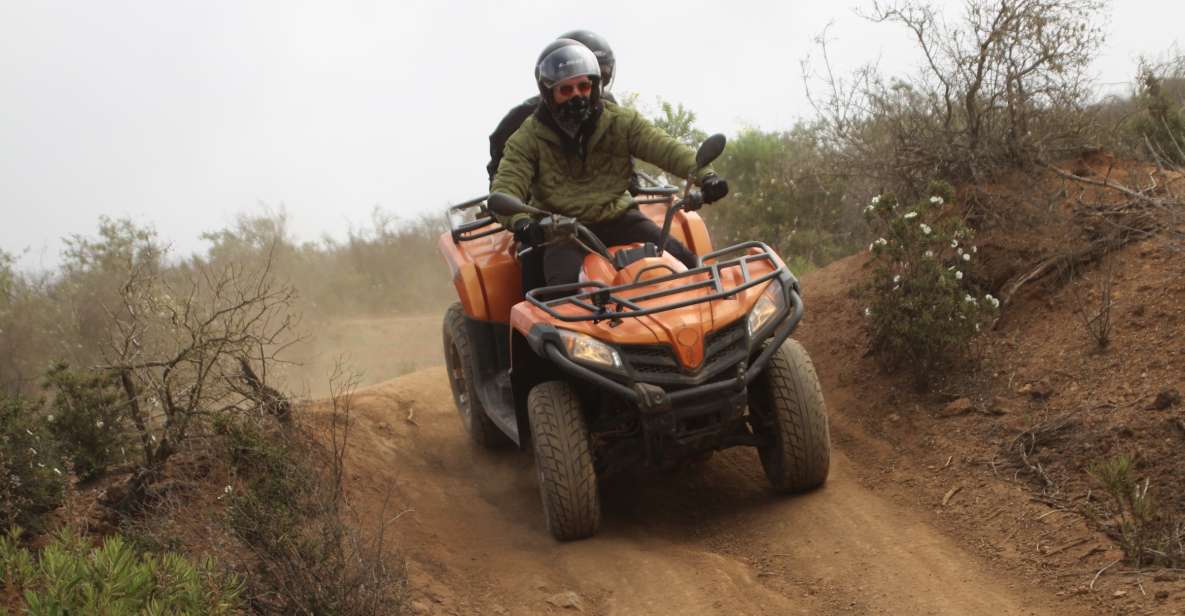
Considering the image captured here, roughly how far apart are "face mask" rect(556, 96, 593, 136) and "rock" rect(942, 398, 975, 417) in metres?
2.73

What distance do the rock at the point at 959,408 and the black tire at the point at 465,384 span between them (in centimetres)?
282

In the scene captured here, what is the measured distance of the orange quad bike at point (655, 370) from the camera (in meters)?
5.68

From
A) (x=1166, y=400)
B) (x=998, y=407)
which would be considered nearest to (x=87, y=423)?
(x=998, y=407)

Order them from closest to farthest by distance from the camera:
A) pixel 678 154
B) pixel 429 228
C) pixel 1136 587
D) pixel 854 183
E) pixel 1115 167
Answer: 1. pixel 1136 587
2. pixel 678 154
3. pixel 1115 167
4. pixel 854 183
5. pixel 429 228

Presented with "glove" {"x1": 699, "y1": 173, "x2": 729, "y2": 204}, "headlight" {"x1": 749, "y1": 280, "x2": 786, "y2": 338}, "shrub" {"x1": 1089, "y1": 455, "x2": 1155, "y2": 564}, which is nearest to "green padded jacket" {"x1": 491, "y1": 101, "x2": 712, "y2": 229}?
"glove" {"x1": 699, "y1": 173, "x2": 729, "y2": 204}

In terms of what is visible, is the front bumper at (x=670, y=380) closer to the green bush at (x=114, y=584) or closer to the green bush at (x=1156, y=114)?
the green bush at (x=114, y=584)

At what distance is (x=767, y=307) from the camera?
19.4ft

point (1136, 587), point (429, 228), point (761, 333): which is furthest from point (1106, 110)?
point (429, 228)

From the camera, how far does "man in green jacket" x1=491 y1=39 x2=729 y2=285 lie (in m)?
7.03

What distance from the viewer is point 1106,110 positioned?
31.4 feet

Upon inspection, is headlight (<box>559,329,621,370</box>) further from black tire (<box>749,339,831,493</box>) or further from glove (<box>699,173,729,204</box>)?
glove (<box>699,173,729,204</box>)

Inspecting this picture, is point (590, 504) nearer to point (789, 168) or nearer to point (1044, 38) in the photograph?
point (1044, 38)

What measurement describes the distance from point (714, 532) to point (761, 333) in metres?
1.15

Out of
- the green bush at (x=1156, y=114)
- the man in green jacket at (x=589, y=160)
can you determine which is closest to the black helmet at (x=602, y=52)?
the man in green jacket at (x=589, y=160)
